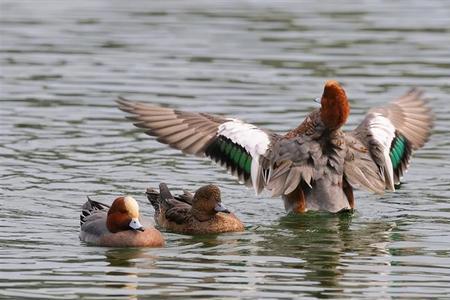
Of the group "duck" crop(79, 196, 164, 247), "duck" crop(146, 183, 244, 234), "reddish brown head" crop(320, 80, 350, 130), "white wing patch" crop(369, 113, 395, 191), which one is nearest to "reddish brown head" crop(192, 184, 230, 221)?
"duck" crop(146, 183, 244, 234)

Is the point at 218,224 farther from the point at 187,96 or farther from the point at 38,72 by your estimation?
the point at 38,72

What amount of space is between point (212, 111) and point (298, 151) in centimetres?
446

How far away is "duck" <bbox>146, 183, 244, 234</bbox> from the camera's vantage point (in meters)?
12.0

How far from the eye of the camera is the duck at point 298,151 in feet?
41.6

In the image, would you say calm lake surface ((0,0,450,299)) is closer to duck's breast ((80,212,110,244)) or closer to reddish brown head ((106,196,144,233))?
duck's breast ((80,212,110,244))

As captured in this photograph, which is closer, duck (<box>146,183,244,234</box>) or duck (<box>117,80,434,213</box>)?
duck (<box>146,183,244,234</box>)

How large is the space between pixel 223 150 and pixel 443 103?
5513mm

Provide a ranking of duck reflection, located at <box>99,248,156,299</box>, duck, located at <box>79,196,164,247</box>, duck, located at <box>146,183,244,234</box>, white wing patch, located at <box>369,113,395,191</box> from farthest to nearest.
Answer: white wing patch, located at <box>369,113,395,191</box> < duck, located at <box>146,183,244,234</box> < duck, located at <box>79,196,164,247</box> < duck reflection, located at <box>99,248,156,299</box>

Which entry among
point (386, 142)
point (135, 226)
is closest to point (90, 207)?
point (135, 226)

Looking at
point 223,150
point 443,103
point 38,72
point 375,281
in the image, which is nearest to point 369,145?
point 223,150

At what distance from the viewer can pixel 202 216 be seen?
12.0m

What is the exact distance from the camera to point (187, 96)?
18078 mm

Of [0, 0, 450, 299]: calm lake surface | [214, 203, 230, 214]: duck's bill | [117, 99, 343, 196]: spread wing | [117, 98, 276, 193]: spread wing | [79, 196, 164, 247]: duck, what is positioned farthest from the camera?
[117, 98, 276, 193]: spread wing

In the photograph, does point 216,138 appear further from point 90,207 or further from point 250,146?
point 90,207
